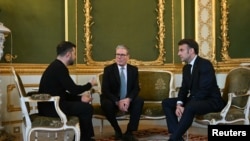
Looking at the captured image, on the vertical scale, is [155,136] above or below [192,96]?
below

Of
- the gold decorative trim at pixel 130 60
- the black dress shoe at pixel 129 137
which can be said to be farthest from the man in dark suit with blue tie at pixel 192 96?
the gold decorative trim at pixel 130 60

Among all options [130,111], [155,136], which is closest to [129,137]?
[130,111]

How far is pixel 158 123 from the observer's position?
571 cm

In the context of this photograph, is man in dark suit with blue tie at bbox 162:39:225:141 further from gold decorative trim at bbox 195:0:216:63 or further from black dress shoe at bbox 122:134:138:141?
gold decorative trim at bbox 195:0:216:63

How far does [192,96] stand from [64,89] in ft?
4.29

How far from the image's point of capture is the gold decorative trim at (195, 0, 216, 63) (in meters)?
5.24

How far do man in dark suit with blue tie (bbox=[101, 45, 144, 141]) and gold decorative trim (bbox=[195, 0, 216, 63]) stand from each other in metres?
1.28

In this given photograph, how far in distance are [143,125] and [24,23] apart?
2.30m

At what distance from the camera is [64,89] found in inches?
143

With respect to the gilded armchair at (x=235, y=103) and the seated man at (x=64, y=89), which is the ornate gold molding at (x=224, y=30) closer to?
the gilded armchair at (x=235, y=103)

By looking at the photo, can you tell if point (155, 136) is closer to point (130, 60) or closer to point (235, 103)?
point (235, 103)

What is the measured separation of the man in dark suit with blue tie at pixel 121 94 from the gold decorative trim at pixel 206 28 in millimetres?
1277

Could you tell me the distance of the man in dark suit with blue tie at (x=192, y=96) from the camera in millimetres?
3577

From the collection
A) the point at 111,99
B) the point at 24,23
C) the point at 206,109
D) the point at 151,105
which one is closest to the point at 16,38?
the point at 24,23
